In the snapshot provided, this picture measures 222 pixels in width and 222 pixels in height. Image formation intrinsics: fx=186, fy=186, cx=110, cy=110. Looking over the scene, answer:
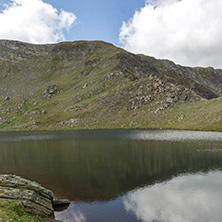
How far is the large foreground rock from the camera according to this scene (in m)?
21.5

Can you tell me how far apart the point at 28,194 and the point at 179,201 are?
64.6 feet

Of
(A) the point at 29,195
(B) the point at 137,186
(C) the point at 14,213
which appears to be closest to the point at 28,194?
(A) the point at 29,195

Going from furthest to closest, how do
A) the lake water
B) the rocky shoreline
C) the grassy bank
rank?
the lake water, the rocky shoreline, the grassy bank

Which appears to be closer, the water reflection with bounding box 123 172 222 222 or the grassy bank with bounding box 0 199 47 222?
the grassy bank with bounding box 0 199 47 222

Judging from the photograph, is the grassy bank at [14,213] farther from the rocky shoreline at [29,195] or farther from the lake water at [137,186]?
the lake water at [137,186]

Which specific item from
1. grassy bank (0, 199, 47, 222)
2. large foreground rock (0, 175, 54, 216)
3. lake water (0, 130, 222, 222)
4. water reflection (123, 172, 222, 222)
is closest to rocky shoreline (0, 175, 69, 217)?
large foreground rock (0, 175, 54, 216)

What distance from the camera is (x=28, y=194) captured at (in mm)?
22297

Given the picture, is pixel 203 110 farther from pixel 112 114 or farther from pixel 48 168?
pixel 48 168

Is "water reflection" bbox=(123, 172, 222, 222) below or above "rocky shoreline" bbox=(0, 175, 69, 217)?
below

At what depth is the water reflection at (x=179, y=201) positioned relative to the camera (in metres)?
21.6

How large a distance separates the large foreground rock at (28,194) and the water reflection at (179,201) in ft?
33.4

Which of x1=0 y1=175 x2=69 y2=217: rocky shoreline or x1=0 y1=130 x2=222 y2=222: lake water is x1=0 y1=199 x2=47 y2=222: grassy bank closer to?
x1=0 y1=175 x2=69 y2=217: rocky shoreline

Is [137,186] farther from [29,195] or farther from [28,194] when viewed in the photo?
[28,194]

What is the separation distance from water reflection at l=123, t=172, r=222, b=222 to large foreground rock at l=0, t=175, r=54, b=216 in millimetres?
10185
